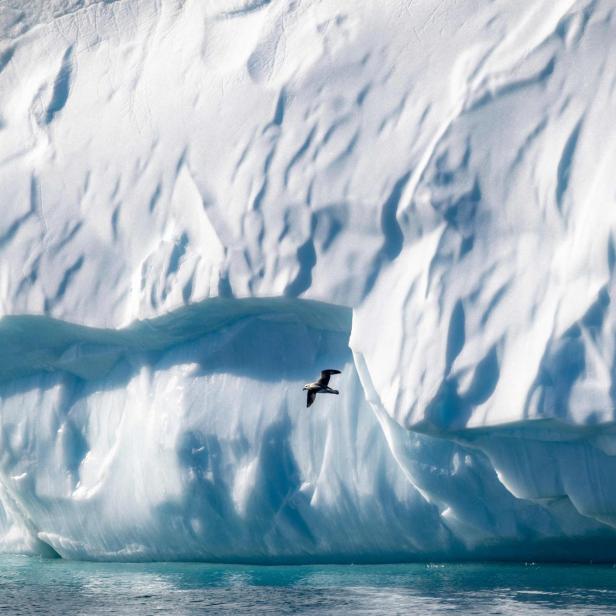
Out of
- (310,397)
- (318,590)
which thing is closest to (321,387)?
(310,397)

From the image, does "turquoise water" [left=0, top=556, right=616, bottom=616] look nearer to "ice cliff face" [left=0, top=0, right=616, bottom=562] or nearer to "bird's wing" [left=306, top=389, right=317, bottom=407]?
"ice cliff face" [left=0, top=0, right=616, bottom=562]

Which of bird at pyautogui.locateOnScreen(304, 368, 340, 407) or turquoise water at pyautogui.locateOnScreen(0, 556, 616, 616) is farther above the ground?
bird at pyautogui.locateOnScreen(304, 368, 340, 407)

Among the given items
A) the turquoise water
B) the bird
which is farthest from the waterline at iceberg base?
the bird

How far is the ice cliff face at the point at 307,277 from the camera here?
844 cm

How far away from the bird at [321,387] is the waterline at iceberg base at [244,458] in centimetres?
42

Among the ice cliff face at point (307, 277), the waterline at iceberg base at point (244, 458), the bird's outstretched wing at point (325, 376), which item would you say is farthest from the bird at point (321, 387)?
the waterline at iceberg base at point (244, 458)

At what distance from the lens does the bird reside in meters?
9.14

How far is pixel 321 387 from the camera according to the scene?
30.4ft

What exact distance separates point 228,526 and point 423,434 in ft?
7.32

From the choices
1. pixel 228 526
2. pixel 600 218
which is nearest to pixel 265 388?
pixel 228 526

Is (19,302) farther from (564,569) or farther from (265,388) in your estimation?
(564,569)

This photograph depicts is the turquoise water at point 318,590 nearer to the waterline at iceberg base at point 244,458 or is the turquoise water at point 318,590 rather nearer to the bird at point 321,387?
the waterline at iceberg base at point 244,458

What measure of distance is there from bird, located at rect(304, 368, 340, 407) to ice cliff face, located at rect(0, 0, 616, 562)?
283 mm

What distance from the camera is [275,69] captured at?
33.3ft
